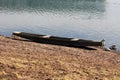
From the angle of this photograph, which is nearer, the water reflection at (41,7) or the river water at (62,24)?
the river water at (62,24)

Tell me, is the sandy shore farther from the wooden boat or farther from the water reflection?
the water reflection

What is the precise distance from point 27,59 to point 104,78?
16.9 feet

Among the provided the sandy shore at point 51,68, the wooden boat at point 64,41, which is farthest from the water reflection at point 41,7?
the sandy shore at point 51,68

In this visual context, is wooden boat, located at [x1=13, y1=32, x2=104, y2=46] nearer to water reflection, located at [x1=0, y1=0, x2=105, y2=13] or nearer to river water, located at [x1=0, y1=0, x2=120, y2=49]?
river water, located at [x1=0, y1=0, x2=120, y2=49]

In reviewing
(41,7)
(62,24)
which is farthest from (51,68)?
(41,7)

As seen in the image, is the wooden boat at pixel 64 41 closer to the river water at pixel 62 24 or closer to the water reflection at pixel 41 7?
the river water at pixel 62 24

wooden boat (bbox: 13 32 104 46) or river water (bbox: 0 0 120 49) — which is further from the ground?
river water (bbox: 0 0 120 49)

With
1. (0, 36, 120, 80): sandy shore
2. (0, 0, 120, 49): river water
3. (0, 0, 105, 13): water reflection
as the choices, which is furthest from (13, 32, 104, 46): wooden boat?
(0, 0, 105, 13): water reflection

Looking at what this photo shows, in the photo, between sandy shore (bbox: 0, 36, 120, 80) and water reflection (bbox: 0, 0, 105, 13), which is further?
water reflection (bbox: 0, 0, 105, 13)

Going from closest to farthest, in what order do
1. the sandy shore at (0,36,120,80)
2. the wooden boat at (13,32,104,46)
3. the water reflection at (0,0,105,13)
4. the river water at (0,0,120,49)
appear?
the sandy shore at (0,36,120,80)
the wooden boat at (13,32,104,46)
the river water at (0,0,120,49)
the water reflection at (0,0,105,13)

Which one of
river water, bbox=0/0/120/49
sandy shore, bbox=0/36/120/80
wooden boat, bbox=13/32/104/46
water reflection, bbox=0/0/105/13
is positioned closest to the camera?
sandy shore, bbox=0/36/120/80

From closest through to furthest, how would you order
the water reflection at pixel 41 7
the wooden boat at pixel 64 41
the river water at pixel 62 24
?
the wooden boat at pixel 64 41 < the river water at pixel 62 24 < the water reflection at pixel 41 7

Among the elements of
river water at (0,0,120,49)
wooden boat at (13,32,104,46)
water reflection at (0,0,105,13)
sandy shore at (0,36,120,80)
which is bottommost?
sandy shore at (0,36,120,80)

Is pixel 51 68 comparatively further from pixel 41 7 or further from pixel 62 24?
pixel 41 7
